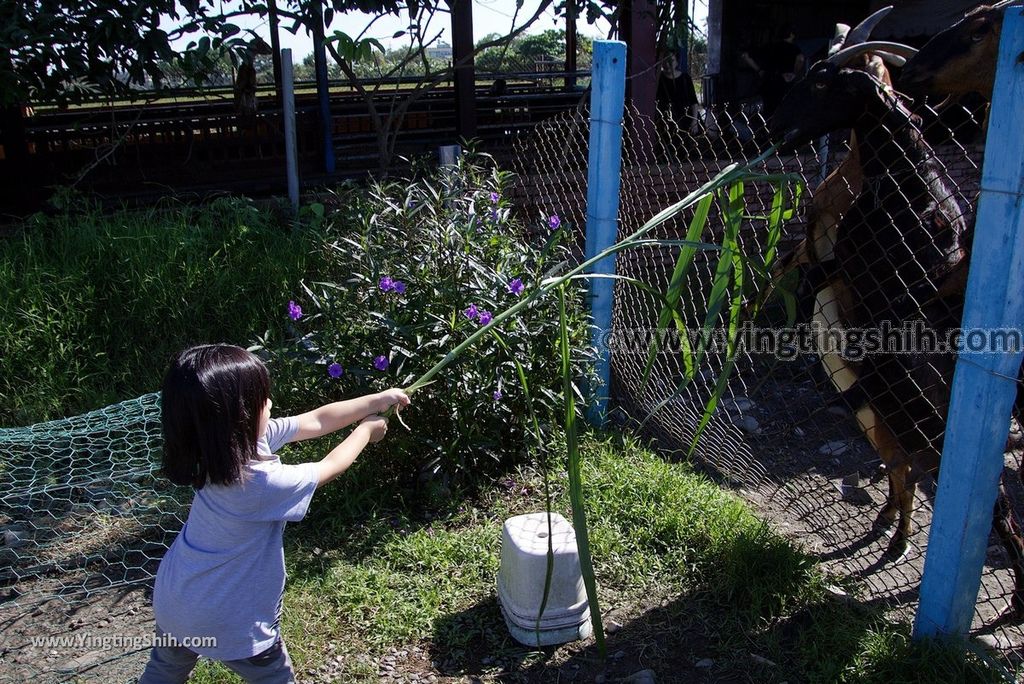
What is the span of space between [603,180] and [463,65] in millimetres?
3115

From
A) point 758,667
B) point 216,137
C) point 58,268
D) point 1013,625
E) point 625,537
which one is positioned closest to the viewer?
point 758,667

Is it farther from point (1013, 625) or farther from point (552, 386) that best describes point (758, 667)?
point (552, 386)

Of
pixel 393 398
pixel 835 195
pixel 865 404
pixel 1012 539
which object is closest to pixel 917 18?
pixel 835 195

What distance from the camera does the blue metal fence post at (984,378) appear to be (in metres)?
1.95

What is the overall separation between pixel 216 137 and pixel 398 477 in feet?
14.6

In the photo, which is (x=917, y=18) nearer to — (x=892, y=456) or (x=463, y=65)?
(x=463, y=65)

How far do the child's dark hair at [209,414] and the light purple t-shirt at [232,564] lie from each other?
→ 0.06 m

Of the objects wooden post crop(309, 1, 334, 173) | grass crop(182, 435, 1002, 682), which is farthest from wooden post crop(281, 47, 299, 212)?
grass crop(182, 435, 1002, 682)

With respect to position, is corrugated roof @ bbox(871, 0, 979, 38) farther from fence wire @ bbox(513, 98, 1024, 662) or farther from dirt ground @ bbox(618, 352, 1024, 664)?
dirt ground @ bbox(618, 352, 1024, 664)

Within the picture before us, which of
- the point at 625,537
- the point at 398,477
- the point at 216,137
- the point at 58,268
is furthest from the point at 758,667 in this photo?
the point at 216,137

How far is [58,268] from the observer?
4.84 m

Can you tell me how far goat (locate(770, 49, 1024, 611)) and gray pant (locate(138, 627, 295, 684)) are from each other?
6.77 ft

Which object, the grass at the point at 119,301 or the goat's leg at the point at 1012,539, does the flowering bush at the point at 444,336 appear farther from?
the goat's leg at the point at 1012,539

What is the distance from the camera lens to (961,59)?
2.71 meters
